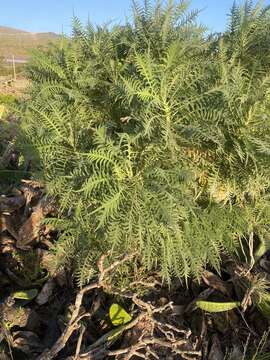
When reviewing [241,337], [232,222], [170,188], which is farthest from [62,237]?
[241,337]

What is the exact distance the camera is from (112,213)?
4.76ft

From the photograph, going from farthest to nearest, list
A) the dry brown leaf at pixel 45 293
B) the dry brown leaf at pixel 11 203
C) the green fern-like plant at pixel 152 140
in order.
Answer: the dry brown leaf at pixel 11 203 → the dry brown leaf at pixel 45 293 → the green fern-like plant at pixel 152 140

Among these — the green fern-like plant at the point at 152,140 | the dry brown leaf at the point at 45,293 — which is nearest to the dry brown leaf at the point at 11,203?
the dry brown leaf at the point at 45,293

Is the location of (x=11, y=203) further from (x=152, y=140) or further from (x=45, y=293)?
(x=152, y=140)

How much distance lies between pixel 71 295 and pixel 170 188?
0.80 metres

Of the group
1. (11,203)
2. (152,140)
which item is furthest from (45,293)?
(152,140)

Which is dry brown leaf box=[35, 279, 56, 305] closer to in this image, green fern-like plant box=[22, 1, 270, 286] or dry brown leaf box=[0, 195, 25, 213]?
green fern-like plant box=[22, 1, 270, 286]

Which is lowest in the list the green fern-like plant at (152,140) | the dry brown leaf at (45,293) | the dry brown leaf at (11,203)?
the dry brown leaf at (45,293)

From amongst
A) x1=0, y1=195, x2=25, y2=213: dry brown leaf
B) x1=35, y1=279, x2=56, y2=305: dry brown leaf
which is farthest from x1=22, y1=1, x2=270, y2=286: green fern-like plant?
x1=0, y1=195, x2=25, y2=213: dry brown leaf

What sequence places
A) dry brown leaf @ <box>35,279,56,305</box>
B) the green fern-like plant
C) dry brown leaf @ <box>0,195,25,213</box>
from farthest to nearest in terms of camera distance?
dry brown leaf @ <box>0,195,25,213</box>
dry brown leaf @ <box>35,279,56,305</box>
the green fern-like plant

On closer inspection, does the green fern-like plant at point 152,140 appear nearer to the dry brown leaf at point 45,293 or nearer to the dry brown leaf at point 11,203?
the dry brown leaf at point 45,293

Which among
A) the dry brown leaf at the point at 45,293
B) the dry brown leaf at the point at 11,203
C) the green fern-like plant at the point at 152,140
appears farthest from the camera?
the dry brown leaf at the point at 11,203

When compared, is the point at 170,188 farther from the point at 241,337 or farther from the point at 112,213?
the point at 241,337

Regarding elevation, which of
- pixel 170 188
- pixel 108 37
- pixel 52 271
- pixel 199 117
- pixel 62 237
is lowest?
pixel 52 271
